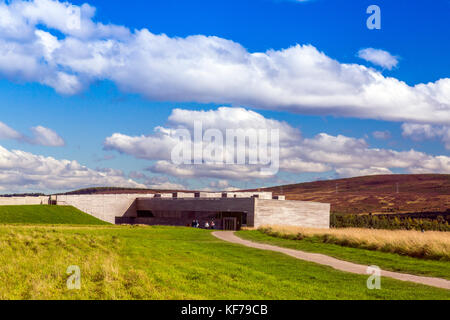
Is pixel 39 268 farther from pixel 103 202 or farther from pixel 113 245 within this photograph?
pixel 103 202

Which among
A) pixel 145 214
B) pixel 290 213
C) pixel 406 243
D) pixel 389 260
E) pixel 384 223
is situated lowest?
pixel 389 260

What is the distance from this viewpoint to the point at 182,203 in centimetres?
8931

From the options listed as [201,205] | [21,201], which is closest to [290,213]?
[201,205]

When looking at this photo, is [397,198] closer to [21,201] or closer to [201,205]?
[201,205]

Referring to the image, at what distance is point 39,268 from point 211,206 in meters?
66.8

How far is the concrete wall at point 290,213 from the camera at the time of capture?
7925 cm

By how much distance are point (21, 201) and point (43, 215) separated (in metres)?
9.99

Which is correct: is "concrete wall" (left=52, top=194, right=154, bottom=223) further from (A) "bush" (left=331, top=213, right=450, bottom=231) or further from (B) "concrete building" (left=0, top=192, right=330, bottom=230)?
(A) "bush" (left=331, top=213, right=450, bottom=231)

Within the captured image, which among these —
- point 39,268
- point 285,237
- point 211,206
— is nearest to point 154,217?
point 211,206

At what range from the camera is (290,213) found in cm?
8306

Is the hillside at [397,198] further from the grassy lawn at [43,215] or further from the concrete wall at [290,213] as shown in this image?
the grassy lawn at [43,215]

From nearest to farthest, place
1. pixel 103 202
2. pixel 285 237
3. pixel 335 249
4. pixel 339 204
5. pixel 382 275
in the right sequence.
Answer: pixel 382 275 < pixel 335 249 < pixel 285 237 < pixel 103 202 < pixel 339 204

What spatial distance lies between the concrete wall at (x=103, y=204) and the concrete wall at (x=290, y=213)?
2940cm

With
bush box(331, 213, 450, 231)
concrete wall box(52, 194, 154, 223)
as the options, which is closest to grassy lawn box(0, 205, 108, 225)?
concrete wall box(52, 194, 154, 223)
